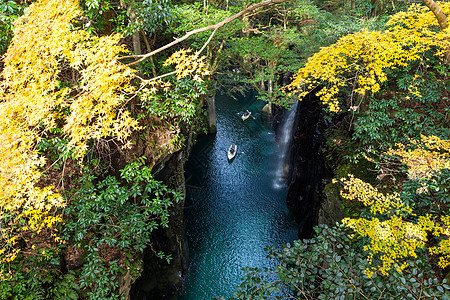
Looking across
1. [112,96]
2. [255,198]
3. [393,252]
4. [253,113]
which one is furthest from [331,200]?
[253,113]

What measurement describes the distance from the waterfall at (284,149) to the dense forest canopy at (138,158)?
249 inches

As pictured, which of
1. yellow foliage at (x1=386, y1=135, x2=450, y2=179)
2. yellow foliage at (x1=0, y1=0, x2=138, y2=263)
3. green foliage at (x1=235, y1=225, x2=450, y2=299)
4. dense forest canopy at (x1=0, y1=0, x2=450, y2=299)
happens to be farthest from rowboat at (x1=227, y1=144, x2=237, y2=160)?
yellow foliage at (x1=0, y1=0, x2=138, y2=263)

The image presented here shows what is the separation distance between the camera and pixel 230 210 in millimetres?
14102

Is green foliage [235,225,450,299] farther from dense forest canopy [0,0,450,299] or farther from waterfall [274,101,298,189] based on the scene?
waterfall [274,101,298,189]

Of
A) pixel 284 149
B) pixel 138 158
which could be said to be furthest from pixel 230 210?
pixel 138 158

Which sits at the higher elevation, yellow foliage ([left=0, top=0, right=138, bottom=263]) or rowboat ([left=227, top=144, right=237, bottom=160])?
yellow foliage ([left=0, top=0, right=138, bottom=263])

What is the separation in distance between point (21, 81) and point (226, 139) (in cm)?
1673

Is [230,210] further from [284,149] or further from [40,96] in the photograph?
[40,96]

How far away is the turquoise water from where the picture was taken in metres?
10.8

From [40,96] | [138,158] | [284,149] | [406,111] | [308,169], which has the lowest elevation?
[284,149]

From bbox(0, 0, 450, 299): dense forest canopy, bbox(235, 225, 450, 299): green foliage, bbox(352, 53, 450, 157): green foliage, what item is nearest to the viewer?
bbox(235, 225, 450, 299): green foliage

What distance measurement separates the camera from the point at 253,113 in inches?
993

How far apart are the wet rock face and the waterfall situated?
1.65 metres

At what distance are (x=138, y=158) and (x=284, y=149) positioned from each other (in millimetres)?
14133
